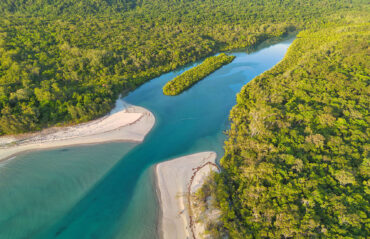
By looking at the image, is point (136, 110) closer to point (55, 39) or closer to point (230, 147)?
point (230, 147)

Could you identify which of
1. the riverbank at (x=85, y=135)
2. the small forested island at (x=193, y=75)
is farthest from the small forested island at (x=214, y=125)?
the small forested island at (x=193, y=75)

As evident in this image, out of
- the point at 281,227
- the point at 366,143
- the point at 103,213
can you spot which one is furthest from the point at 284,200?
the point at 103,213

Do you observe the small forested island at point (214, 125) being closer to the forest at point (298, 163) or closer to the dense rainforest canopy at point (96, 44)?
the forest at point (298, 163)

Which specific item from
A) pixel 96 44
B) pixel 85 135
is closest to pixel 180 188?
pixel 85 135

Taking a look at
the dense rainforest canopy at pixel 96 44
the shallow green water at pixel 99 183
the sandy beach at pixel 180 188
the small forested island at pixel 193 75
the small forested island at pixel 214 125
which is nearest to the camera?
the small forested island at pixel 214 125

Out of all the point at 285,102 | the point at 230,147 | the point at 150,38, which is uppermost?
the point at 150,38
